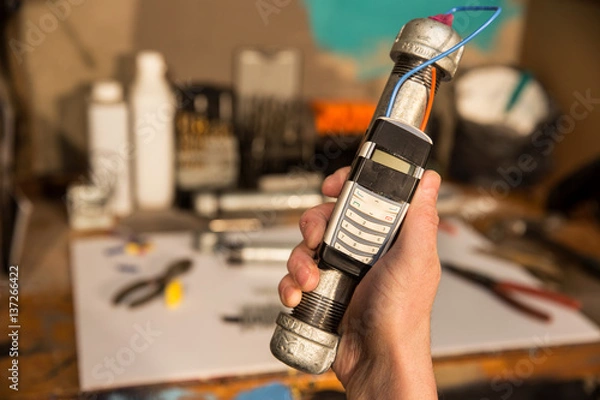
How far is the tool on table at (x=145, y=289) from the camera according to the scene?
2.47 feet

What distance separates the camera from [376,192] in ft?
1.48

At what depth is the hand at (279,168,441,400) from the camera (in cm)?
48

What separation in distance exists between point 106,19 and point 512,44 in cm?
87

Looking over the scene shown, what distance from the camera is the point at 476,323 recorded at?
765 mm

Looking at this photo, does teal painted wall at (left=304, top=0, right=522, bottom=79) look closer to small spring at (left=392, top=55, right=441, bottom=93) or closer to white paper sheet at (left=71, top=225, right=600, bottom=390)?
white paper sheet at (left=71, top=225, right=600, bottom=390)

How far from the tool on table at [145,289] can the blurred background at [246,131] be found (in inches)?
1.0

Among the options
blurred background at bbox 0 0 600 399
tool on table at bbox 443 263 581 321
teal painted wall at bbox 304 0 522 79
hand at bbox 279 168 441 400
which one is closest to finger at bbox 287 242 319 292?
hand at bbox 279 168 441 400

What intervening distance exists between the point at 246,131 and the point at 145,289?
0.40m

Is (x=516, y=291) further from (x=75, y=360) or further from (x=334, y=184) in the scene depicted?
(x=75, y=360)

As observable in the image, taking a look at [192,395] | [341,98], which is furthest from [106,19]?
[192,395]

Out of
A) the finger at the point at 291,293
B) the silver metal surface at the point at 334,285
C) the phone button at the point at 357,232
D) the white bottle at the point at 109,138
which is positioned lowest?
the white bottle at the point at 109,138

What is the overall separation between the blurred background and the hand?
26cm

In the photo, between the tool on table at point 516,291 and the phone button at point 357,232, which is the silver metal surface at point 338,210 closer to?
the phone button at point 357,232

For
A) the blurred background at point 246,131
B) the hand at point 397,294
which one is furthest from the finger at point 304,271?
the blurred background at point 246,131
